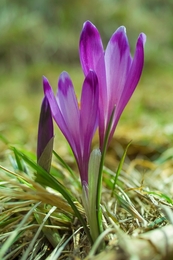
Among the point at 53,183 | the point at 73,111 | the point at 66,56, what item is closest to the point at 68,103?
the point at 73,111

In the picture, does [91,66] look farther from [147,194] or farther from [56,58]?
[56,58]

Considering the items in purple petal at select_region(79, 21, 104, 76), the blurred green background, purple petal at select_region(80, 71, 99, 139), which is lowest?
purple petal at select_region(80, 71, 99, 139)

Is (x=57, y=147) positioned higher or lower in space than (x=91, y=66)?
higher

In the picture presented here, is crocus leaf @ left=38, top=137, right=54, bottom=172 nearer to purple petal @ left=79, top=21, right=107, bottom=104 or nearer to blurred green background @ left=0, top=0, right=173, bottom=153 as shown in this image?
purple petal @ left=79, top=21, right=107, bottom=104

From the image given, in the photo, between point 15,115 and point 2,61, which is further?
point 2,61

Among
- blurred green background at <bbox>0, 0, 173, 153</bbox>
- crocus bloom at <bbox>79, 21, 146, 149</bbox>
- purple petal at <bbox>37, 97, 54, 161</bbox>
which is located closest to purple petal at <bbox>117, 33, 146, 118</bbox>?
crocus bloom at <bbox>79, 21, 146, 149</bbox>

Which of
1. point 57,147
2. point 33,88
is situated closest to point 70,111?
point 57,147

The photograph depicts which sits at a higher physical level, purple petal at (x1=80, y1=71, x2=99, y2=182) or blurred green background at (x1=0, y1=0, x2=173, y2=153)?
blurred green background at (x1=0, y1=0, x2=173, y2=153)

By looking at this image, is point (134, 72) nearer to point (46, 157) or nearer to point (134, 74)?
point (134, 74)
